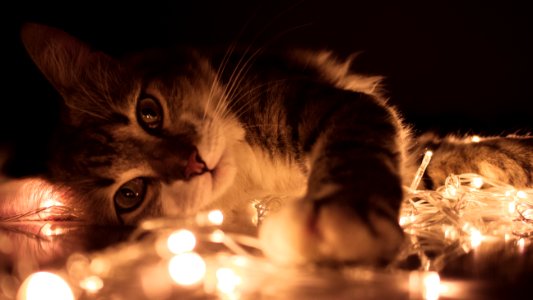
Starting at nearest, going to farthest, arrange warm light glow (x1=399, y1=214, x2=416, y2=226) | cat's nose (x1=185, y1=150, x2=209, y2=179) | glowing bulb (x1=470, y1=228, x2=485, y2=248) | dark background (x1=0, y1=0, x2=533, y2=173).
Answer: glowing bulb (x1=470, y1=228, x2=485, y2=248) → warm light glow (x1=399, y1=214, x2=416, y2=226) → cat's nose (x1=185, y1=150, x2=209, y2=179) → dark background (x1=0, y1=0, x2=533, y2=173)

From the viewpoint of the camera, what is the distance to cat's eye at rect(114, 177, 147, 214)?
1.21 meters

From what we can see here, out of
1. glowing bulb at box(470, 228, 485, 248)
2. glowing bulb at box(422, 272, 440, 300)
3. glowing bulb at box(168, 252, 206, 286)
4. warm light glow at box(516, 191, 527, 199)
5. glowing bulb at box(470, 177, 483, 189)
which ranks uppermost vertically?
glowing bulb at box(470, 177, 483, 189)

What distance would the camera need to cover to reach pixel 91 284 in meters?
0.67

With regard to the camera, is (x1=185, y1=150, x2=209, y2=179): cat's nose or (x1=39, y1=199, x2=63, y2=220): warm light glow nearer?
(x1=185, y1=150, x2=209, y2=179): cat's nose

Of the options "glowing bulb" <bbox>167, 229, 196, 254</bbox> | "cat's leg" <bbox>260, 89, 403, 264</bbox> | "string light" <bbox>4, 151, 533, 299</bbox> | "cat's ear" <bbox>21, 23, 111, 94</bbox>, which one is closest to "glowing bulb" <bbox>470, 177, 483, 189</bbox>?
"string light" <bbox>4, 151, 533, 299</bbox>

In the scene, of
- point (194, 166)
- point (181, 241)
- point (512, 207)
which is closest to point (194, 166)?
point (194, 166)

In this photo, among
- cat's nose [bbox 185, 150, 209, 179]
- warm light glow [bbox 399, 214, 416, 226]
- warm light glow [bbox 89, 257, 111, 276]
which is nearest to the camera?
warm light glow [bbox 89, 257, 111, 276]

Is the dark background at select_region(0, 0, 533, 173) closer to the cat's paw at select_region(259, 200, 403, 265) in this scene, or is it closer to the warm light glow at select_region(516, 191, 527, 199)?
the warm light glow at select_region(516, 191, 527, 199)

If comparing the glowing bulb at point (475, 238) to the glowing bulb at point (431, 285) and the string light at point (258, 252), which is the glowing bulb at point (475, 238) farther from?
the glowing bulb at point (431, 285)

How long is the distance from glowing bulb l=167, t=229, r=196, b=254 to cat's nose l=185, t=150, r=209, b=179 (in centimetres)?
29

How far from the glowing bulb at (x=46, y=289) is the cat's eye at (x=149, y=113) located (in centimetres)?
62

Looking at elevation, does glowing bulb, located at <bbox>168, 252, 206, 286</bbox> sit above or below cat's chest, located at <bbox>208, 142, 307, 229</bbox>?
below

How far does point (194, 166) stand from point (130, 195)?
246mm

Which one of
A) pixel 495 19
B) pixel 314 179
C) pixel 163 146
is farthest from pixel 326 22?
pixel 314 179
